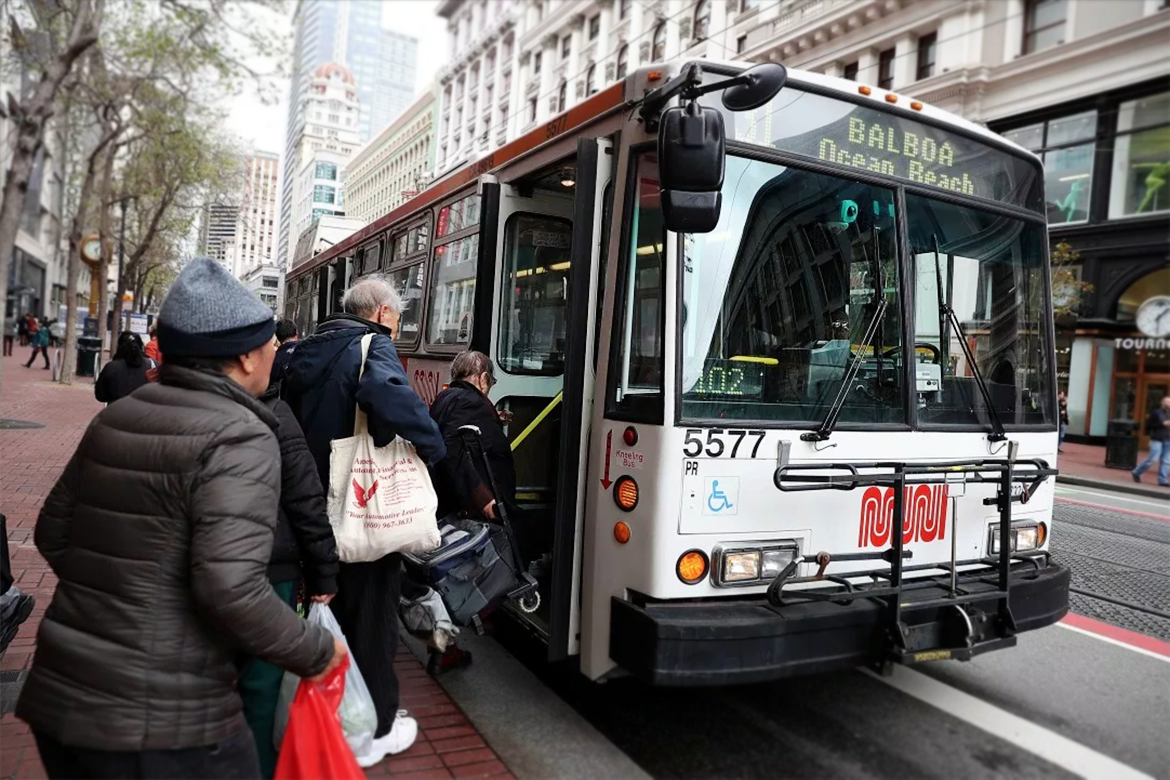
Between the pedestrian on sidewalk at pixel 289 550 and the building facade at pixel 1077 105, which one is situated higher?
the building facade at pixel 1077 105

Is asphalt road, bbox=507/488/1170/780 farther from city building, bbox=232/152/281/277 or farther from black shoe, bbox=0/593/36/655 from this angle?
city building, bbox=232/152/281/277

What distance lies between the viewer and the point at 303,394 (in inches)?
142

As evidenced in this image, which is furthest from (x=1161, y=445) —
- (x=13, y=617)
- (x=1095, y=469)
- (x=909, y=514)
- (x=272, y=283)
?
(x=13, y=617)

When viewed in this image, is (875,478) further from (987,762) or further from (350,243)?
(350,243)

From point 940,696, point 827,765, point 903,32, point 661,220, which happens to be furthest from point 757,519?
point 903,32

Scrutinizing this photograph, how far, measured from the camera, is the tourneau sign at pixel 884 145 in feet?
12.4

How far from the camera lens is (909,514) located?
396 centimetres

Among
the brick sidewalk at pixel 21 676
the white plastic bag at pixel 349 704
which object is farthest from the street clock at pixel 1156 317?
the white plastic bag at pixel 349 704

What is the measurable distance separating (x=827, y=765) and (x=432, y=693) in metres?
1.87

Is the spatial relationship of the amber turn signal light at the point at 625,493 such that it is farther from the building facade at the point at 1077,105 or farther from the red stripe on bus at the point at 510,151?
the building facade at the point at 1077,105

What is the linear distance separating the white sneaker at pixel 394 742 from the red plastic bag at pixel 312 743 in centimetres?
115

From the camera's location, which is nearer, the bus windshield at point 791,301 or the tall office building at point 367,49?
the bus windshield at point 791,301

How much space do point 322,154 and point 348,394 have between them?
26.5 meters

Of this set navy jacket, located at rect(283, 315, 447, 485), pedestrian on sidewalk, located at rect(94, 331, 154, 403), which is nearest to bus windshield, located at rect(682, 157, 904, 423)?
navy jacket, located at rect(283, 315, 447, 485)
